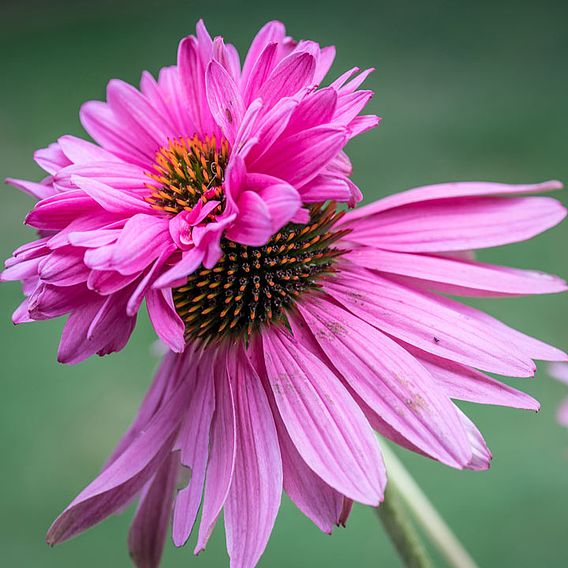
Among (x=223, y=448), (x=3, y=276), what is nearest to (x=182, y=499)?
(x=223, y=448)

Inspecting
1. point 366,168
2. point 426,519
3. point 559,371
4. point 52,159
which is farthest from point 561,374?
point 366,168

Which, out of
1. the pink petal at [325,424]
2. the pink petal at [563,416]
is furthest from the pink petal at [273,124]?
the pink petal at [563,416]

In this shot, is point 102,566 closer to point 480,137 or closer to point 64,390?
point 64,390

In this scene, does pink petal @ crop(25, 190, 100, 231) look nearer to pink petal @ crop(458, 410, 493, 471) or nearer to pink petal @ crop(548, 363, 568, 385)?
pink petal @ crop(458, 410, 493, 471)

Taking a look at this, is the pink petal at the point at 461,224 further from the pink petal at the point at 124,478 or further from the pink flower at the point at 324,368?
the pink petal at the point at 124,478

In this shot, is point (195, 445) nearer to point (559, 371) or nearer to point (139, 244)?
point (139, 244)

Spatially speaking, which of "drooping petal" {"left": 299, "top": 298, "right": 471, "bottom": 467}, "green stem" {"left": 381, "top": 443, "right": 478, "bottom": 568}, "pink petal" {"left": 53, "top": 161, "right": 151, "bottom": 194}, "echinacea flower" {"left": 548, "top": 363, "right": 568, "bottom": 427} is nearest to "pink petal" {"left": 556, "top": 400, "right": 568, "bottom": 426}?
"echinacea flower" {"left": 548, "top": 363, "right": 568, "bottom": 427}

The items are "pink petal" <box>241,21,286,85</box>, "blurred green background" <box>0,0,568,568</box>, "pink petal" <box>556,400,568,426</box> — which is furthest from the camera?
"blurred green background" <box>0,0,568,568</box>
